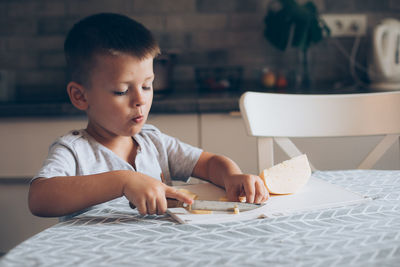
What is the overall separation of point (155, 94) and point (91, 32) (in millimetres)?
1015

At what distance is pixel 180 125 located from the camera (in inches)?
69.5

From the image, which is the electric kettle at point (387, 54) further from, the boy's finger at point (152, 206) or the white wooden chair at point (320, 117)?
the boy's finger at point (152, 206)

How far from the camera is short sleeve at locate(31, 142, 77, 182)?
79 cm

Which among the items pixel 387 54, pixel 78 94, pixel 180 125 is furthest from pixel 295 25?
pixel 78 94

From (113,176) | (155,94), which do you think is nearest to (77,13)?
(155,94)

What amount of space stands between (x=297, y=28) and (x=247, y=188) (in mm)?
1466

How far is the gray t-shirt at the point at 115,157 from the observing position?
863 millimetres

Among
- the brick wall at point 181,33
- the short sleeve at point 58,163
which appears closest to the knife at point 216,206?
the short sleeve at point 58,163

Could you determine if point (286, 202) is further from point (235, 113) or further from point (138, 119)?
point (235, 113)

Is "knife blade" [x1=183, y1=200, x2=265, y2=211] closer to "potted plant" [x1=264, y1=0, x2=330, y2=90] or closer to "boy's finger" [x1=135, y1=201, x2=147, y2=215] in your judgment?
"boy's finger" [x1=135, y1=201, x2=147, y2=215]

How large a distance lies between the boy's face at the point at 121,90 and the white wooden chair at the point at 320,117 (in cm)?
33

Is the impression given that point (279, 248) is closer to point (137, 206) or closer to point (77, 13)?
point (137, 206)

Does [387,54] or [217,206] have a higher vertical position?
[387,54]

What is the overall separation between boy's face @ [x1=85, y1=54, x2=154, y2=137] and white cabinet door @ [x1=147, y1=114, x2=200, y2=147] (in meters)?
0.83
